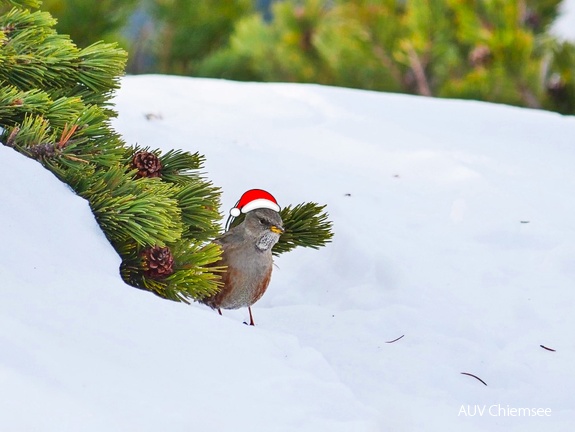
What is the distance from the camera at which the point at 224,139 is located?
15.0ft

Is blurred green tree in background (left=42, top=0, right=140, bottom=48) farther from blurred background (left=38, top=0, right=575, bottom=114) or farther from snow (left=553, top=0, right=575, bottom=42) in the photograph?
snow (left=553, top=0, right=575, bottom=42)

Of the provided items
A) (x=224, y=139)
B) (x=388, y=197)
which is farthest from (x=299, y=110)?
(x=388, y=197)

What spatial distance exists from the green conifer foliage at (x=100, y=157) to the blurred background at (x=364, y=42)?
5.03 meters

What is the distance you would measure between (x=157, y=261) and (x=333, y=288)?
3.89 ft

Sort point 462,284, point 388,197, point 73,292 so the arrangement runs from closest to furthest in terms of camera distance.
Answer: point 73,292, point 462,284, point 388,197

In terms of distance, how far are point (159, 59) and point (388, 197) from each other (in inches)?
236

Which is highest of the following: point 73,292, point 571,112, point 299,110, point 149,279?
point 73,292

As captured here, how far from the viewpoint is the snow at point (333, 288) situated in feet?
6.35

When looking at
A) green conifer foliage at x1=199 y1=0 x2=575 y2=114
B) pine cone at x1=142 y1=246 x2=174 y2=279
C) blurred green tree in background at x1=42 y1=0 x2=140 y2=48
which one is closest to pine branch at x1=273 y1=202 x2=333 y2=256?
pine cone at x1=142 y1=246 x2=174 y2=279

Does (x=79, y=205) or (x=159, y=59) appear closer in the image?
(x=79, y=205)

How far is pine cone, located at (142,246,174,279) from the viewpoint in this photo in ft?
8.21

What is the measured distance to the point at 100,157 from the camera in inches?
99.8

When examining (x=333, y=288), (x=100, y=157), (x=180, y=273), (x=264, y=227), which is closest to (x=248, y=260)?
(x=264, y=227)

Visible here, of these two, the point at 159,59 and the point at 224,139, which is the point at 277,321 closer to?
the point at 224,139
